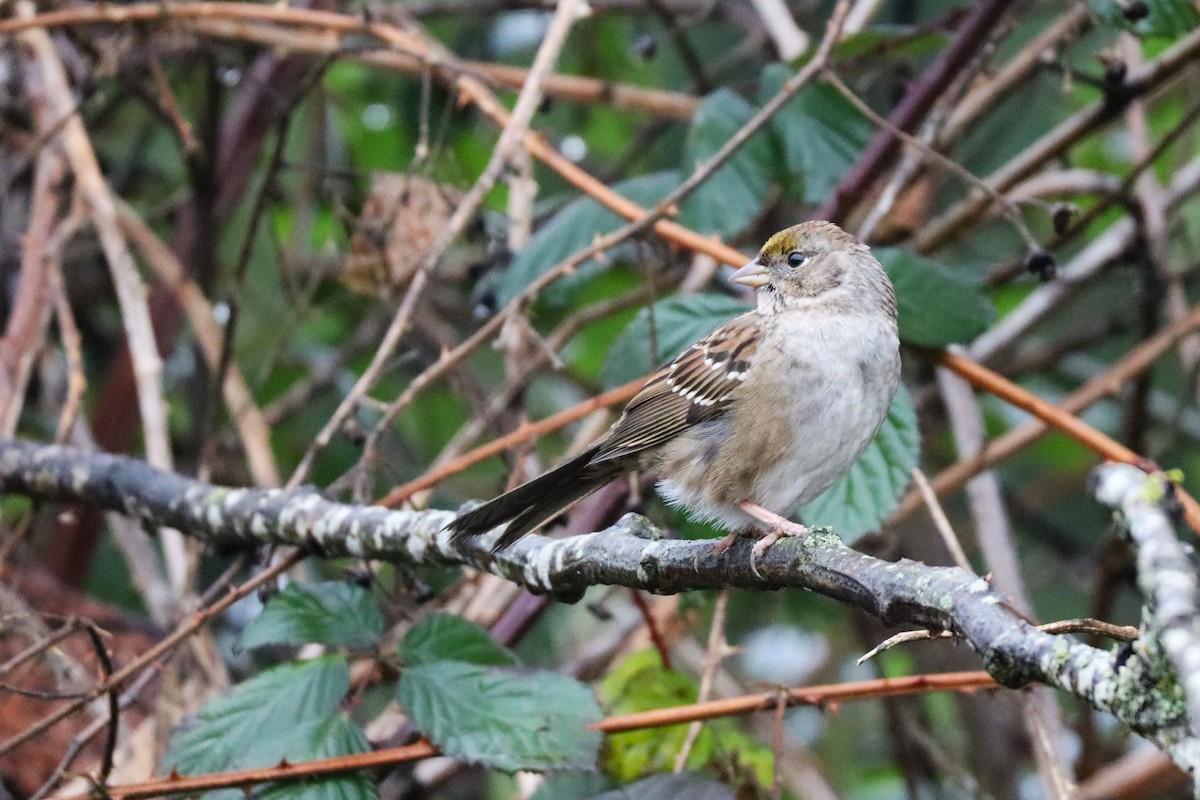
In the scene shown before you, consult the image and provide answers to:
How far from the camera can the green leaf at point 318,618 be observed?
2.42 m

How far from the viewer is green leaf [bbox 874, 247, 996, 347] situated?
291 centimetres

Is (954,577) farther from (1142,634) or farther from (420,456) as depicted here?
(420,456)

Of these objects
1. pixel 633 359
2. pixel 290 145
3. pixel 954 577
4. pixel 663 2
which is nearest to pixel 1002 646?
pixel 954 577

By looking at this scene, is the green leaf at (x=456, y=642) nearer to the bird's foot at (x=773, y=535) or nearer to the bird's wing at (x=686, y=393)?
the bird's wing at (x=686, y=393)

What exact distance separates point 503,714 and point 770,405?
0.79 metres

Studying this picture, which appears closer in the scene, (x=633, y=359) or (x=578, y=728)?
(x=578, y=728)

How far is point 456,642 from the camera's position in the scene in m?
2.48

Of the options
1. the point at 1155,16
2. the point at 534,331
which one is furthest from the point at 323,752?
the point at 1155,16

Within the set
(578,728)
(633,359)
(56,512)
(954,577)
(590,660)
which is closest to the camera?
(954,577)

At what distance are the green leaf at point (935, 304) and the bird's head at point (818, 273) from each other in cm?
7

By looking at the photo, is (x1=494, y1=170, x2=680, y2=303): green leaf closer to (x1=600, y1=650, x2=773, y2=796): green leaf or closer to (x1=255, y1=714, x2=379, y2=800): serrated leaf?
(x1=600, y1=650, x2=773, y2=796): green leaf

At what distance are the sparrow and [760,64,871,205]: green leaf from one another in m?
0.35

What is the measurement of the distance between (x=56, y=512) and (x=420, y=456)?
4.42ft

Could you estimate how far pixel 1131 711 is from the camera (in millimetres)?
1156
